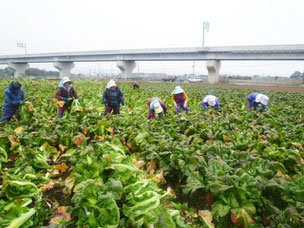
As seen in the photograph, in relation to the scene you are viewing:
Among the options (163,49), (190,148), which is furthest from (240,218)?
(163,49)

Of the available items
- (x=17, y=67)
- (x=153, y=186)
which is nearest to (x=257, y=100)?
(x=153, y=186)

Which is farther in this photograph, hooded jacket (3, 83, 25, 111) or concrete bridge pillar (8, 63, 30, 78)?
concrete bridge pillar (8, 63, 30, 78)

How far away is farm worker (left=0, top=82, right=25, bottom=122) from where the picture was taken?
6934 millimetres

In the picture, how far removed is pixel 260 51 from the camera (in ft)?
123

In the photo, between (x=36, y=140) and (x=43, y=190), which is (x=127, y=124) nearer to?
(x=36, y=140)

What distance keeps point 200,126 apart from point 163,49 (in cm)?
4478

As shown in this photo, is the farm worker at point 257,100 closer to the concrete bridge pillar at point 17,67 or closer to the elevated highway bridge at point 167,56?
the elevated highway bridge at point 167,56

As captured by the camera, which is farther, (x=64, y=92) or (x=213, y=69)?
(x=213, y=69)

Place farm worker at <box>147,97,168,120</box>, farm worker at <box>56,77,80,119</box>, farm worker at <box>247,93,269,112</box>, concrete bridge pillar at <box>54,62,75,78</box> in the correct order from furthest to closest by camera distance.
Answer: concrete bridge pillar at <box>54,62,75,78</box> → farm worker at <box>247,93,269,112</box> → farm worker at <box>56,77,80,119</box> → farm worker at <box>147,97,168,120</box>

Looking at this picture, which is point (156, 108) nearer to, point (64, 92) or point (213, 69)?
point (64, 92)

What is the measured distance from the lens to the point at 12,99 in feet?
23.1

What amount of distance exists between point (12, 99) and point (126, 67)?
49382mm

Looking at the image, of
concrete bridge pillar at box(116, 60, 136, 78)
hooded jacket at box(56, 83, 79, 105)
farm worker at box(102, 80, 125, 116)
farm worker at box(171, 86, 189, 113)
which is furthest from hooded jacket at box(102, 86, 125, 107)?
concrete bridge pillar at box(116, 60, 136, 78)

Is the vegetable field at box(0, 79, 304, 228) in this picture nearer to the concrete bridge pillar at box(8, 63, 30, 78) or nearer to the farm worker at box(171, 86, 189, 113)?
the farm worker at box(171, 86, 189, 113)
